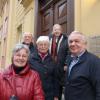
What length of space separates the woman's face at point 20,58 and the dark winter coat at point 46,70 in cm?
56

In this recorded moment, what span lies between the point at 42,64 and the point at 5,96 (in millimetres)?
930

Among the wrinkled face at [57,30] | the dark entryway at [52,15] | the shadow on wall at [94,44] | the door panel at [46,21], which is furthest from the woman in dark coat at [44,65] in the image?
the door panel at [46,21]

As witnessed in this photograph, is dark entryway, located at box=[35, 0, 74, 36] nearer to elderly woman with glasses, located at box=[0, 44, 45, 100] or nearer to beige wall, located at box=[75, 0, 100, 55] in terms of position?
beige wall, located at box=[75, 0, 100, 55]

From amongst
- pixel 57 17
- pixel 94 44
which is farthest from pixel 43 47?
pixel 57 17

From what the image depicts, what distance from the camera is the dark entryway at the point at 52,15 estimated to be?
6.68 m

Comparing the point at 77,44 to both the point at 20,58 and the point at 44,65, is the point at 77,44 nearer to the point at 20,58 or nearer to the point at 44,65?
the point at 20,58

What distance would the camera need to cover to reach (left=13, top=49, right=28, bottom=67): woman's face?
3613 millimetres

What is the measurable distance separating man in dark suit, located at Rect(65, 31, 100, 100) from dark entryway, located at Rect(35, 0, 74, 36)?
2.87 meters

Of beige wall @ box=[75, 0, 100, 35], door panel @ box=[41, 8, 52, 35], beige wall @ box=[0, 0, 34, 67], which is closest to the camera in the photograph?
beige wall @ box=[75, 0, 100, 35]

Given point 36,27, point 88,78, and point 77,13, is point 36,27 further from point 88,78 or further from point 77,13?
point 88,78

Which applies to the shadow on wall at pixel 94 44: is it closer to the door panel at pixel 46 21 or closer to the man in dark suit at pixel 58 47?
the man in dark suit at pixel 58 47

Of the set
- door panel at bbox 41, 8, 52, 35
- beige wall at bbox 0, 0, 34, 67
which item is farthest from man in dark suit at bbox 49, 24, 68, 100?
beige wall at bbox 0, 0, 34, 67

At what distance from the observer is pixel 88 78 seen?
339 centimetres

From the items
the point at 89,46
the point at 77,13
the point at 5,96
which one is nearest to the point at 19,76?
the point at 5,96
